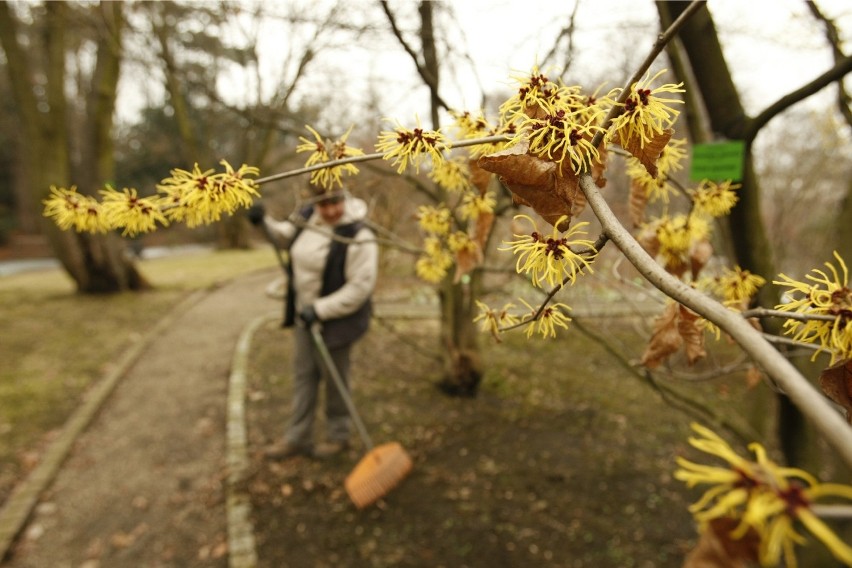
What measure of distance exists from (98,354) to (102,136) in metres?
5.05

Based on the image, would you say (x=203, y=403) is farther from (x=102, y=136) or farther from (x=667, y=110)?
(x=102, y=136)

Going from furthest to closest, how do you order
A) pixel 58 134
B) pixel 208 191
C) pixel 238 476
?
pixel 58 134 → pixel 238 476 → pixel 208 191

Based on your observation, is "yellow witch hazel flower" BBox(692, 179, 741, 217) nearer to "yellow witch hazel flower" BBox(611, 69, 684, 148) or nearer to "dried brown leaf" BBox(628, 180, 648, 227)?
"dried brown leaf" BBox(628, 180, 648, 227)

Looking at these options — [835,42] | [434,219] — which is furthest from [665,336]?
[835,42]

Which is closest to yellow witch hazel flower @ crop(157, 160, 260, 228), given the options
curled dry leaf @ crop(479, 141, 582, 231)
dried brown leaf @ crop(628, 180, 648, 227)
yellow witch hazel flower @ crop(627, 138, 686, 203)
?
curled dry leaf @ crop(479, 141, 582, 231)

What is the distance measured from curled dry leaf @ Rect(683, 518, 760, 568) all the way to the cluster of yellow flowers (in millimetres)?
967

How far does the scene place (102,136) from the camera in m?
9.06

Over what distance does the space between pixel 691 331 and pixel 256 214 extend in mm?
3310

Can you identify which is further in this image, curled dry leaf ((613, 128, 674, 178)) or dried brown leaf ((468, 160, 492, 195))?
dried brown leaf ((468, 160, 492, 195))

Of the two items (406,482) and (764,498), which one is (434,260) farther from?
(764,498)

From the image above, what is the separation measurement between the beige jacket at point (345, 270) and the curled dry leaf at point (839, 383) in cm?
297

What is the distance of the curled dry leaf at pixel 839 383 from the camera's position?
0.74 m

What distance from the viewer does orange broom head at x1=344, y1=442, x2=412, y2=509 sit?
10.2ft

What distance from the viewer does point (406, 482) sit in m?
3.48
